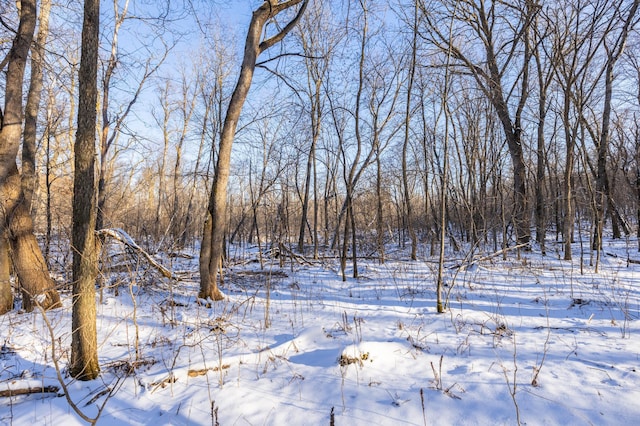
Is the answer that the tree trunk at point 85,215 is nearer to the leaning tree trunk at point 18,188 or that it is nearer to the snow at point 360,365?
the snow at point 360,365

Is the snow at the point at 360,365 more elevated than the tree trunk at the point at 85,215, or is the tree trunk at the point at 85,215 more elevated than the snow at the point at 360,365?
the tree trunk at the point at 85,215

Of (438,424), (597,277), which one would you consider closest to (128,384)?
(438,424)

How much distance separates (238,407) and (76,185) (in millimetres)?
2214

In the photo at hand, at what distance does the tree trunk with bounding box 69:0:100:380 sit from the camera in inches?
101

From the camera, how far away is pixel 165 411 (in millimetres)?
2352

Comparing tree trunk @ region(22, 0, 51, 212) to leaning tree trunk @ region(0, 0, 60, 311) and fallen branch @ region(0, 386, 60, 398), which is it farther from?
fallen branch @ region(0, 386, 60, 398)

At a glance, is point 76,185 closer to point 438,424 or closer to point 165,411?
point 165,411

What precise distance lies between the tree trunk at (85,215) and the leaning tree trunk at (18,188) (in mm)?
2385

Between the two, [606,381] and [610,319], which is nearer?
[606,381]

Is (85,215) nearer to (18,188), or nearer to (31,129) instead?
(18,188)

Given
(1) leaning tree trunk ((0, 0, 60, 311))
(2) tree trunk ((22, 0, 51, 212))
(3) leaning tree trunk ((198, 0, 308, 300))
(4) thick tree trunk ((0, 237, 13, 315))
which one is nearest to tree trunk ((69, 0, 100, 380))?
(1) leaning tree trunk ((0, 0, 60, 311))

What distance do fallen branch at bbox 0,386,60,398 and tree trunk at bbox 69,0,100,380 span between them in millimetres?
154

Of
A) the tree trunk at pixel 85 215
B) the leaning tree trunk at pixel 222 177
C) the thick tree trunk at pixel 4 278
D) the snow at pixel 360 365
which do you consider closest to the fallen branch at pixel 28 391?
the snow at pixel 360 365

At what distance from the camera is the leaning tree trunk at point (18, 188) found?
4516 millimetres
